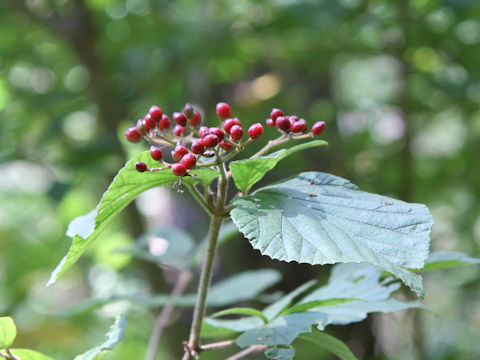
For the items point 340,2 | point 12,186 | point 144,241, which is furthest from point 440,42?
point 12,186

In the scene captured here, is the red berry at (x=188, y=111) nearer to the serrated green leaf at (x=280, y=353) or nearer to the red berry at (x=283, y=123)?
the red berry at (x=283, y=123)

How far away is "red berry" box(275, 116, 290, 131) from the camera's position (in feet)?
2.16

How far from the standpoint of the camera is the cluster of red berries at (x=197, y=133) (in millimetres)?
585

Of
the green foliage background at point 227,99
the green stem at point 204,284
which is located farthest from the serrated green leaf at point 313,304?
the green foliage background at point 227,99

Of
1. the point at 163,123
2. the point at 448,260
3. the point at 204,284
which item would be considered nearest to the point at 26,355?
the point at 204,284

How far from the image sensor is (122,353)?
2426 millimetres

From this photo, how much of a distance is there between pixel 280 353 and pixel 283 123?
0.28 metres

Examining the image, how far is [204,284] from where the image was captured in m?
0.66

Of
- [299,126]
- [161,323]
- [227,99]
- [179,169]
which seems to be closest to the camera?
[179,169]

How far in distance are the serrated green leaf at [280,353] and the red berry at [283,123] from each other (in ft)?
0.89

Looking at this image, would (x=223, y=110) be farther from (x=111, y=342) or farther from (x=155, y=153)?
(x=111, y=342)

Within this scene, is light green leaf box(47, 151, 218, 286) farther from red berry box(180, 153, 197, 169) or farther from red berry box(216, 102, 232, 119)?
red berry box(216, 102, 232, 119)

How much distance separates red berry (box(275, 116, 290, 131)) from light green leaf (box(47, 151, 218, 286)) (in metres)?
Result: 0.10

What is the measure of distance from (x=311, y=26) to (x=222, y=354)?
1136 mm
